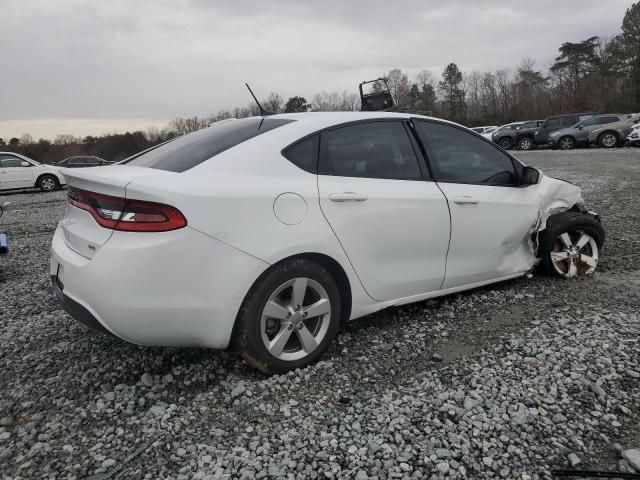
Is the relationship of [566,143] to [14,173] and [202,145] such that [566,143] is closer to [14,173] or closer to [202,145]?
[14,173]

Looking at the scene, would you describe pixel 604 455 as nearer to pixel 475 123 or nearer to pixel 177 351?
pixel 177 351

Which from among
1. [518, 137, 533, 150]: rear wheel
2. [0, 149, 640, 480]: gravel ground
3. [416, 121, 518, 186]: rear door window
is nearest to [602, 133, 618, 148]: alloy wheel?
[518, 137, 533, 150]: rear wheel

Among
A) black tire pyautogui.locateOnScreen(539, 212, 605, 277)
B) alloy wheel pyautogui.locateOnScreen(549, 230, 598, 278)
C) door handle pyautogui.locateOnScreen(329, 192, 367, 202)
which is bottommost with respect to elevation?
alloy wheel pyautogui.locateOnScreen(549, 230, 598, 278)

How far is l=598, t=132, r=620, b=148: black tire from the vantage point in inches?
885

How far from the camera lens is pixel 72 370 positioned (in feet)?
9.96

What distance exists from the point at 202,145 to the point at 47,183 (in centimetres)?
1698

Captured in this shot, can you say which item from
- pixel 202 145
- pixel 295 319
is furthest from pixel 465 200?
pixel 202 145

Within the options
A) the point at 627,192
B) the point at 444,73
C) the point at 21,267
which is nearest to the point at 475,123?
the point at 444,73

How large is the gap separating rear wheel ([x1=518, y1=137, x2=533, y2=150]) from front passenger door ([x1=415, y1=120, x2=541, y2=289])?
25941 mm

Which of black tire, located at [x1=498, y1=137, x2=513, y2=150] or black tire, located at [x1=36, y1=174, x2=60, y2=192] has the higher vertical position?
black tire, located at [x1=36, y1=174, x2=60, y2=192]

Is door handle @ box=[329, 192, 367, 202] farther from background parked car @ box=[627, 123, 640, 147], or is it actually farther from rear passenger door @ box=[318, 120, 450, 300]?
background parked car @ box=[627, 123, 640, 147]

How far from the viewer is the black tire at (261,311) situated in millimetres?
2648

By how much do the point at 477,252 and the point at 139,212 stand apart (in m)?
2.44

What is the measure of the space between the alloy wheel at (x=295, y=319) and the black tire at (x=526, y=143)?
1097 inches
